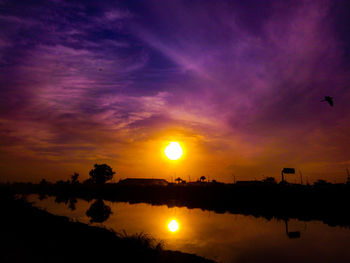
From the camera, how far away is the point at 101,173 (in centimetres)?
13762

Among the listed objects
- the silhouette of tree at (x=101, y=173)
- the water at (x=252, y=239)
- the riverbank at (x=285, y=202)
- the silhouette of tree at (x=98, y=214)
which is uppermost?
the silhouette of tree at (x=101, y=173)

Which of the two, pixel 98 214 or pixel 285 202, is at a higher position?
pixel 285 202

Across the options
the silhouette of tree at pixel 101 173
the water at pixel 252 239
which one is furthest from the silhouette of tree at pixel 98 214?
the silhouette of tree at pixel 101 173

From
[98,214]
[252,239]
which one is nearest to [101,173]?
[98,214]

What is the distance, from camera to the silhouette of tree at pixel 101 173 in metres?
138

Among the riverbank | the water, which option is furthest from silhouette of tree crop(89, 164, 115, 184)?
the water

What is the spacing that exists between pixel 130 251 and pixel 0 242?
590cm

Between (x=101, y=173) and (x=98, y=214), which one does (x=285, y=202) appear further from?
(x=101, y=173)

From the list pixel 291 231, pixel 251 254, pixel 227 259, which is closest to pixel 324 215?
pixel 291 231

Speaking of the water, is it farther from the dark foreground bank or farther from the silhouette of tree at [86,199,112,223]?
the dark foreground bank

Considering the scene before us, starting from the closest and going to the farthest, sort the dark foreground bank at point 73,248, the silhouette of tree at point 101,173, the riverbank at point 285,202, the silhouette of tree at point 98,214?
the dark foreground bank at point 73,248
the silhouette of tree at point 98,214
the riverbank at point 285,202
the silhouette of tree at point 101,173

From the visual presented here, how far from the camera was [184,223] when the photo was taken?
1232 inches

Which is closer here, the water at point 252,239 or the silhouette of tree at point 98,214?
the water at point 252,239

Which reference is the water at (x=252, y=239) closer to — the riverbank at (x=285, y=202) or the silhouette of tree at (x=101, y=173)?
the riverbank at (x=285, y=202)
